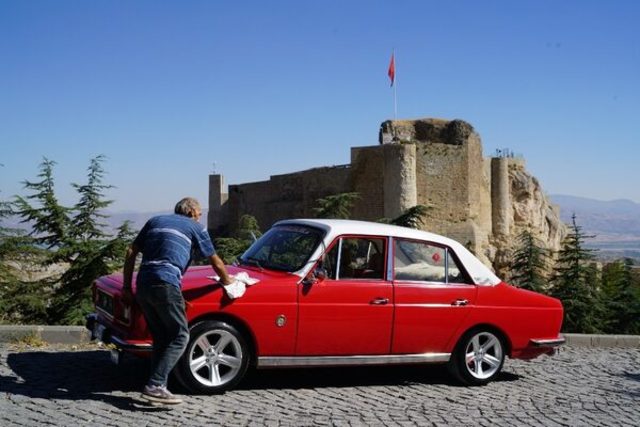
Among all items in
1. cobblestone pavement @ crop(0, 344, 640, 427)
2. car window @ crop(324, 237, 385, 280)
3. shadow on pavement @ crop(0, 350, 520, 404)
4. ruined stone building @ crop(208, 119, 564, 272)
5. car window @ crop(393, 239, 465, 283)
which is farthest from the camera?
ruined stone building @ crop(208, 119, 564, 272)

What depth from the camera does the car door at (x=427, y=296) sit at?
6.97 meters

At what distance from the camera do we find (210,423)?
5.42 meters

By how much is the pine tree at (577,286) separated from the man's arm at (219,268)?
802 cm

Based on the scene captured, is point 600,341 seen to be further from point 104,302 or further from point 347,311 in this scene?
point 104,302

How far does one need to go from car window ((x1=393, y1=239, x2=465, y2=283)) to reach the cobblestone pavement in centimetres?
108

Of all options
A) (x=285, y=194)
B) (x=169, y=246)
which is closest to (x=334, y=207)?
(x=169, y=246)

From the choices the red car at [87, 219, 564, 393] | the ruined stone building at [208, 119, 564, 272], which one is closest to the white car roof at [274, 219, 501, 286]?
the red car at [87, 219, 564, 393]

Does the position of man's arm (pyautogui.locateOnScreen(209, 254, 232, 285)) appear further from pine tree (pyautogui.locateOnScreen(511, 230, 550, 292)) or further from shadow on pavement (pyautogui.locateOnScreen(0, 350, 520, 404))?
pine tree (pyautogui.locateOnScreen(511, 230, 550, 292))

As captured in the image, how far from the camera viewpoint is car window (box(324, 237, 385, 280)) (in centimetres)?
686

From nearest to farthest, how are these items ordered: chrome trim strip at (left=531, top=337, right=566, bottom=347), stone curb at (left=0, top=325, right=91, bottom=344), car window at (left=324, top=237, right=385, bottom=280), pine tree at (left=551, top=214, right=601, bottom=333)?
car window at (left=324, top=237, right=385, bottom=280)
chrome trim strip at (left=531, top=337, right=566, bottom=347)
stone curb at (left=0, top=325, right=91, bottom=344)
pine tree at (left=551, top=214, right=601, bottom=333)

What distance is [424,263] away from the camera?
7.28 metres

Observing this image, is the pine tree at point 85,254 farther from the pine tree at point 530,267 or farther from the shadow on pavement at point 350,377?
the pine tree at point 530,267

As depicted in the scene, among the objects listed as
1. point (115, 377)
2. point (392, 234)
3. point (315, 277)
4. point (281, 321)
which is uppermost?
point (392, 234)

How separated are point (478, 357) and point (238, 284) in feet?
8.81
